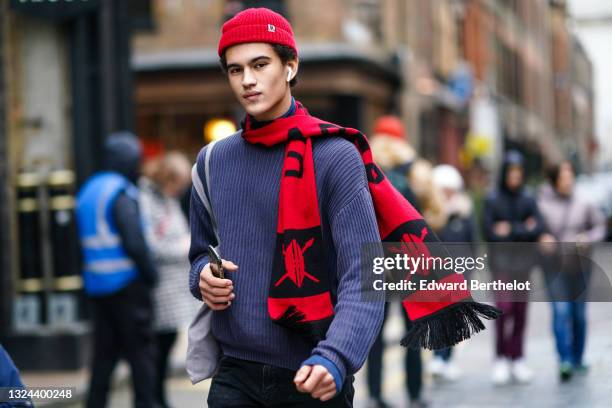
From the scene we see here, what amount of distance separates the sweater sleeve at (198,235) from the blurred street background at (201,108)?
1.29 m

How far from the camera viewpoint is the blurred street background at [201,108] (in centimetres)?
994

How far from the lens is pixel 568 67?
7094 cm

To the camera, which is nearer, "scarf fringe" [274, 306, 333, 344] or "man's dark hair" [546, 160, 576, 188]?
"scarf fringe" [274, 306, 333, 344]

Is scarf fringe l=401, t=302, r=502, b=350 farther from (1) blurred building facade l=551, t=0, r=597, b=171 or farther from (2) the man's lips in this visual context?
(1) blurred building facade l=551, t=0, r=597, b=171

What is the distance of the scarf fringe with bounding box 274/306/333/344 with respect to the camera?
10.0 feet

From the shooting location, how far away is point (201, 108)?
2219cm

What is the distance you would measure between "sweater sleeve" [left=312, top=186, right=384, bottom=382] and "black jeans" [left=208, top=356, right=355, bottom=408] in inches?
9.4

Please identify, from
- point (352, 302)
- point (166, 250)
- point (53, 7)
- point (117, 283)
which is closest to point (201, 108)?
point (53, 7)

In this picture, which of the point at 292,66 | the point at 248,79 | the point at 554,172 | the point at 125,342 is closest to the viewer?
the point at 248,79

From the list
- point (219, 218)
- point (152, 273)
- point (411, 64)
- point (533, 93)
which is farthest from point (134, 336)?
point (533, 93)

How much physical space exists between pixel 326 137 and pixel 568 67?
7011cm

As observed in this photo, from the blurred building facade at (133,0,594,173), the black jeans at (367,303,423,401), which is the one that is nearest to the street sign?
the blurred building facade at (133,0,594,173)
